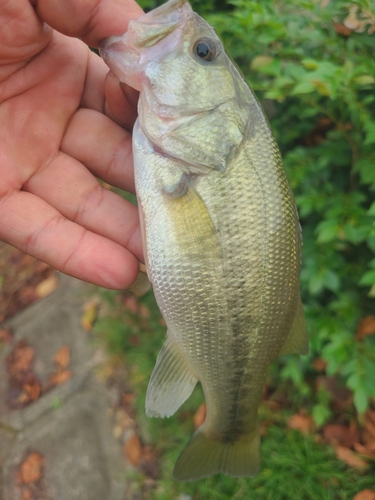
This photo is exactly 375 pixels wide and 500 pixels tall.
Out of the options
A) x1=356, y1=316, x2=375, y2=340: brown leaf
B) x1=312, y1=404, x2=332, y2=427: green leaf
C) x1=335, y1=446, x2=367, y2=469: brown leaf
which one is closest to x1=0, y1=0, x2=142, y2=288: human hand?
x1=356, y1=316, x2=375, y2=340: brown leaf

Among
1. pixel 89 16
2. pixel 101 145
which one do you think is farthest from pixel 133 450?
pixel 89 16

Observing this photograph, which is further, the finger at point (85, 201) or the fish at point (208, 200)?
the finger at point (85, 201)

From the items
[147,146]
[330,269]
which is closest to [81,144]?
[147,146]

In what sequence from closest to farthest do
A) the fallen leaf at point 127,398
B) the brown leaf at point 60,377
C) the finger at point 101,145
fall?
the finger at point 101,145 < the fallen leaf at point 127,398 < the brown leaf at point 60,377

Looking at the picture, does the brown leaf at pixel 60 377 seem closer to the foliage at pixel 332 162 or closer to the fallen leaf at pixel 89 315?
the fallen leaf at pixel 89 315

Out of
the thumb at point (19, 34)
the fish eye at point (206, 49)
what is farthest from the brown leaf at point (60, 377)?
the fish eye at point (206, 49)

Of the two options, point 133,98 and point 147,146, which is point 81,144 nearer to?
point 133,98

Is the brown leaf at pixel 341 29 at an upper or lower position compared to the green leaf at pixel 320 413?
upper
